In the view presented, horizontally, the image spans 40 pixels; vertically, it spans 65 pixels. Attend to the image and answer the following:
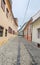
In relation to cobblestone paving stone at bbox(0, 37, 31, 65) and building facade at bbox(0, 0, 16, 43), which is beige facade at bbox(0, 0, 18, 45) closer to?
building facade at bbox(0, 0, 16, 43)

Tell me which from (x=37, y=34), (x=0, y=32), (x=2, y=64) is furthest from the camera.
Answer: (x=37, y=34)

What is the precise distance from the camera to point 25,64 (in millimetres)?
5949

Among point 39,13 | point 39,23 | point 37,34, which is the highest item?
point 39,13

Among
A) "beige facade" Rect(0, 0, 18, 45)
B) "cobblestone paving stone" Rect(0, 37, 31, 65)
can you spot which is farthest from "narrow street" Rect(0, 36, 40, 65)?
"beige facade" Rect(0, 0, 18, 45)

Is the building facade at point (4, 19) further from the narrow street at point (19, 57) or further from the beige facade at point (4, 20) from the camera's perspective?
the narrow street at point (19, 57)

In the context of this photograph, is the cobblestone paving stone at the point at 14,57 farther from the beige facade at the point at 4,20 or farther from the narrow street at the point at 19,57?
the beige facade at the point at 4,20

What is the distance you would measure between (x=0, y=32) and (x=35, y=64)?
9246mm

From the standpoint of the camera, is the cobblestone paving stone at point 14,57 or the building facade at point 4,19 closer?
the cobblestone paving stone at point 14,57

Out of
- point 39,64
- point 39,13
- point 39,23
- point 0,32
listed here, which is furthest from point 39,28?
point 39,64

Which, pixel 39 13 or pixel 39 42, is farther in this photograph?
pixel 39 13

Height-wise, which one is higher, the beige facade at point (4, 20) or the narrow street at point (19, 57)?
the beige facade at point (4, 20)

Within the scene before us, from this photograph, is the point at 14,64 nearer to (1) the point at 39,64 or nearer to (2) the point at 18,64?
(2) the point at 18,64

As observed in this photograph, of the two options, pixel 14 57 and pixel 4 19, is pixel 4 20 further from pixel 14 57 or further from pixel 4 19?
pixel 14 57

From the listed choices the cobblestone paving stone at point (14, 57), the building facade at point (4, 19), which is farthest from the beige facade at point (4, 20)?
the cobblestone paving stone at point (14, 57)
